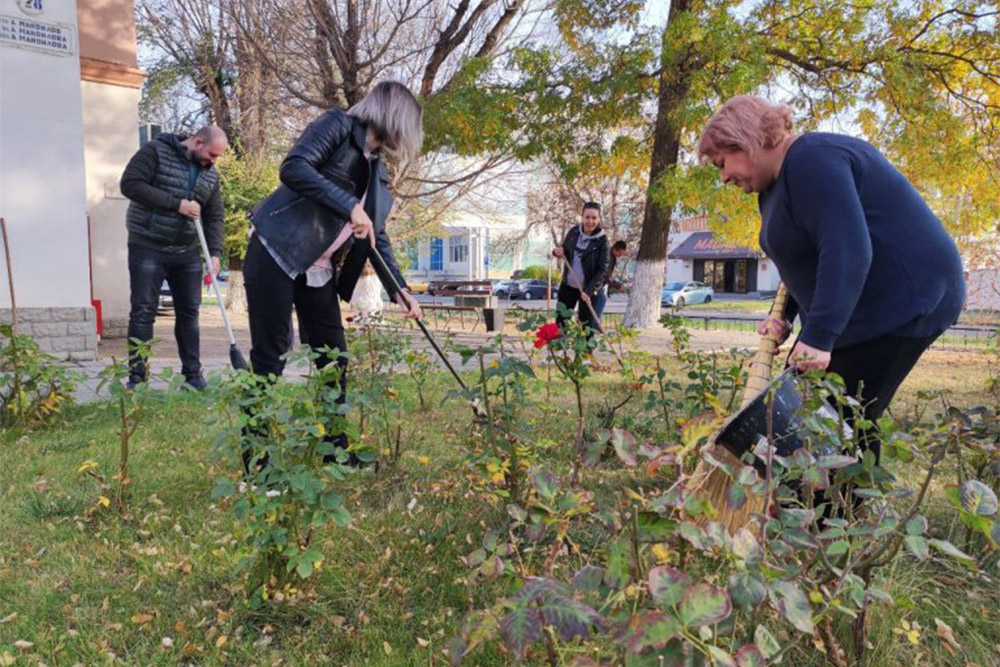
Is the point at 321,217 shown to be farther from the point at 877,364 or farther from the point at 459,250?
the point at 459,250

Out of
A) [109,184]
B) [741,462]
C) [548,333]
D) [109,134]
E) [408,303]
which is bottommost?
[741,462]

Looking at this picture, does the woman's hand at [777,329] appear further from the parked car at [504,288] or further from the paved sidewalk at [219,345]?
the parked car at [504,288]

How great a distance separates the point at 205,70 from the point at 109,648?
15.6 metres

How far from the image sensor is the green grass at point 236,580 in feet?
5.89

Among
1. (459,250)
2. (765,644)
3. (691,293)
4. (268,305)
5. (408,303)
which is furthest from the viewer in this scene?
(459,250)

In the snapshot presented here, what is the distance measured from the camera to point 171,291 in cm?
508

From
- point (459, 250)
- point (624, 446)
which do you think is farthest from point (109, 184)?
point (459, 250)

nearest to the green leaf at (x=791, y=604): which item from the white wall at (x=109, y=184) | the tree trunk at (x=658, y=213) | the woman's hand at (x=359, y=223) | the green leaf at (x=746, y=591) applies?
the green leaf at (x=746, y=591)

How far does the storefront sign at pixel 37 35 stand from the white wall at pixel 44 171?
0.04 meters

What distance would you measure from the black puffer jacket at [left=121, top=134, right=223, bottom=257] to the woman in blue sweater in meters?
3.84

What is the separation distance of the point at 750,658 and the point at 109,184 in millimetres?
10714

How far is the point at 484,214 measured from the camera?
19.3 metres

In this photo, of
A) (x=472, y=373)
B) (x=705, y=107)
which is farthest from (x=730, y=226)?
(x=472, y=373)

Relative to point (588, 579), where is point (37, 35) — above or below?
above
